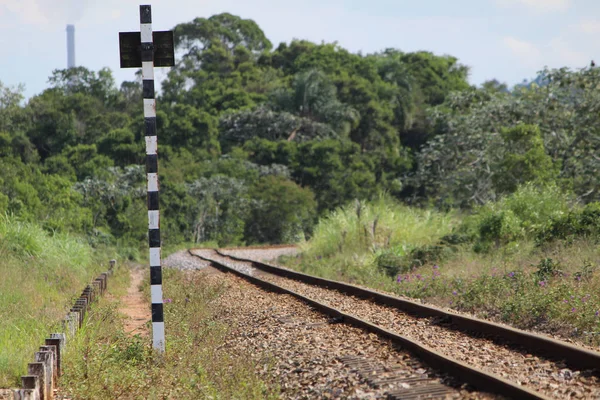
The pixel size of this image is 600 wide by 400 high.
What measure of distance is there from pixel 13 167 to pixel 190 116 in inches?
903

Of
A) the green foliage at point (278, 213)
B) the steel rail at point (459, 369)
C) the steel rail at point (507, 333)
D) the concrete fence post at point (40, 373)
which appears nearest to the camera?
the steel rail at point (459, 369)

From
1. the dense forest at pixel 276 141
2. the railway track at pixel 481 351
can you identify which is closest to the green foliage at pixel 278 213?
the dense forest at pixel 276 141

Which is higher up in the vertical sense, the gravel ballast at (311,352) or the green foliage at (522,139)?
the green foliage at (522,139)

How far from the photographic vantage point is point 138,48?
8273 millimetres

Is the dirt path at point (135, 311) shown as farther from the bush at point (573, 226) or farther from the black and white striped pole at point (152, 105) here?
the bush at point (573, 226)

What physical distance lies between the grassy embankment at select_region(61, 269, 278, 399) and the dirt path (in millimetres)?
383

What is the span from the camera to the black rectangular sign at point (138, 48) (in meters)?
8.27

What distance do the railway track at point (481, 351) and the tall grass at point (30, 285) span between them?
11.2 ft

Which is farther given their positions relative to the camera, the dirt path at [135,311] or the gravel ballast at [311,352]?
the dirt path at [135,311]

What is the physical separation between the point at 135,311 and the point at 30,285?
→ 1783 mm

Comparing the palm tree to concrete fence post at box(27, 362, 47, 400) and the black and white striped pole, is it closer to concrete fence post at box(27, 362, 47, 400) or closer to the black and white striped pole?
the black and white striped pole

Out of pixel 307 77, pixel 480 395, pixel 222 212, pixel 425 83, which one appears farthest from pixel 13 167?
pixel 425 83

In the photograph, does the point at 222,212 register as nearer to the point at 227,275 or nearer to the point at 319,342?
the point at 227,275

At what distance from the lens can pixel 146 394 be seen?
261 inches
